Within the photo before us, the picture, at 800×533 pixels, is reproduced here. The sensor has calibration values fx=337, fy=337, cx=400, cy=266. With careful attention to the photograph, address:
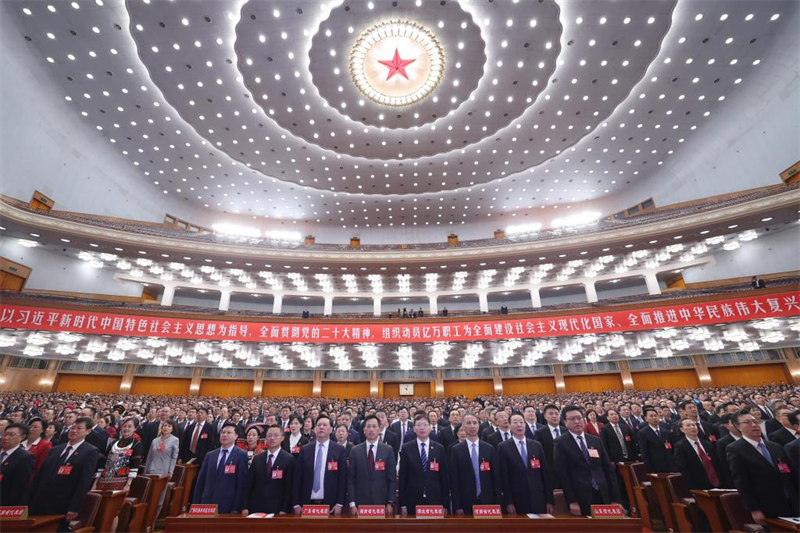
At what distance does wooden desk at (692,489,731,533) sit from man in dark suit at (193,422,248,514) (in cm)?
440

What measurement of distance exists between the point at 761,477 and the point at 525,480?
1.97m

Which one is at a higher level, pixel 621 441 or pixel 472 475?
pixel 621 441

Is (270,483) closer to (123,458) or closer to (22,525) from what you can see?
(22,525)

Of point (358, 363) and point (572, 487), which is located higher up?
point (358, 363)

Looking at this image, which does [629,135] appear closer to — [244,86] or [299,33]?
[299,33]

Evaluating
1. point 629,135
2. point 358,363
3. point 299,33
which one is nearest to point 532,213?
point 629,135

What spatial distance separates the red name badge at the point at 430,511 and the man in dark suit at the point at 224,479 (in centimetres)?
192

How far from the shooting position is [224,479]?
3.41 metres

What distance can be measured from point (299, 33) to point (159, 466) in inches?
548

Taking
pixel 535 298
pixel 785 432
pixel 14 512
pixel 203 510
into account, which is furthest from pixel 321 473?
pixel 535 298

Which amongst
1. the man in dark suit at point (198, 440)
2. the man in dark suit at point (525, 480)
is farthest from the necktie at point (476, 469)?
the man in dark suit at point (198, 440)

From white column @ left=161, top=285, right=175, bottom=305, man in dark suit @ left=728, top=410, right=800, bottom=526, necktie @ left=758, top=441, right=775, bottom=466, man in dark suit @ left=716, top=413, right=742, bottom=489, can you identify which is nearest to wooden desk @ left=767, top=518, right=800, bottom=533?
man in dark suit @ left=728, top=410, right=800, bottom=526

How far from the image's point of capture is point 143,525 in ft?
12.5

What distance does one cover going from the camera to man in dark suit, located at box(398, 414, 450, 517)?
335 centimetres
